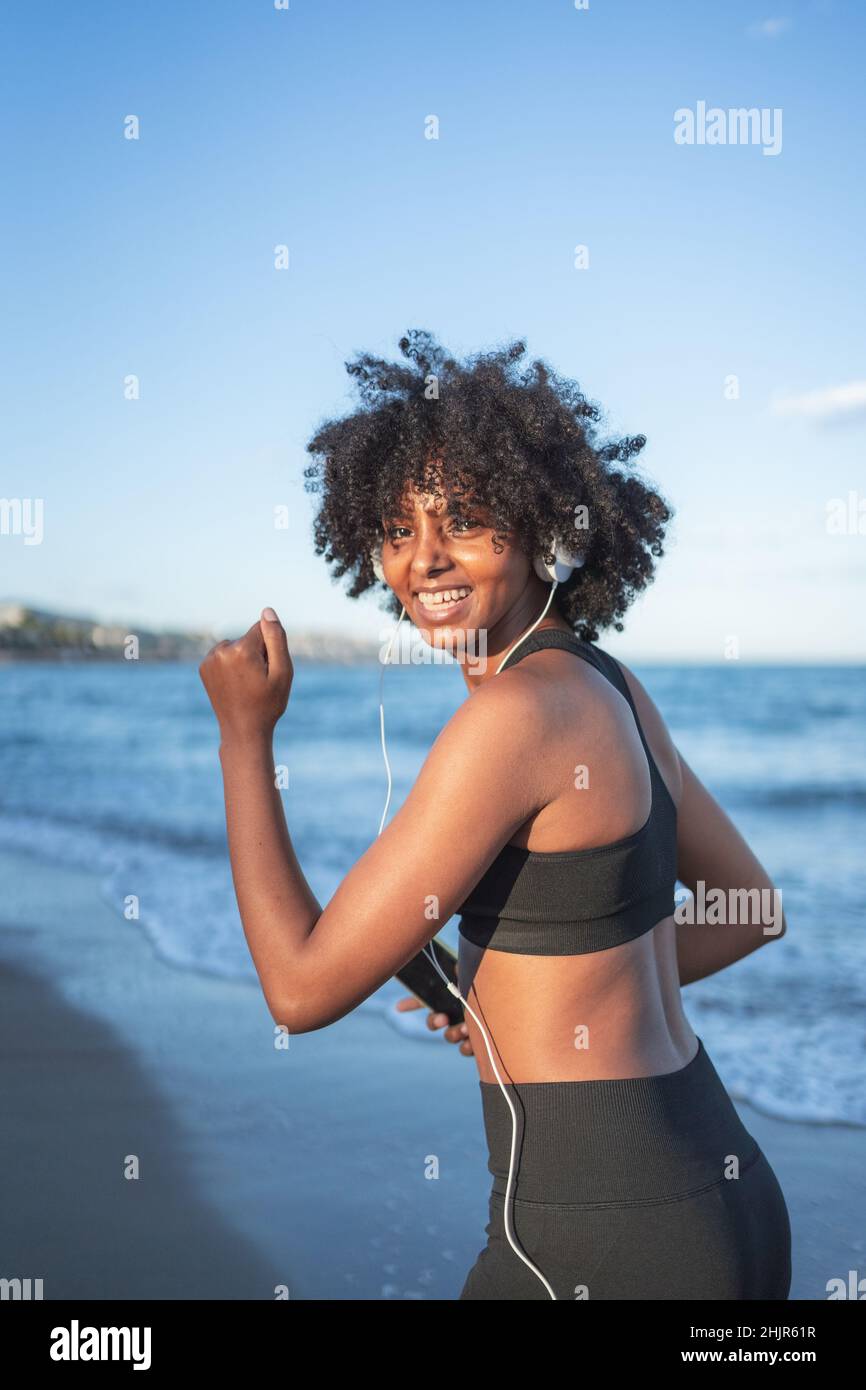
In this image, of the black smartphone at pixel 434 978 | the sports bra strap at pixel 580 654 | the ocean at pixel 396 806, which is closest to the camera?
the sports bra strap at pixel 580 654

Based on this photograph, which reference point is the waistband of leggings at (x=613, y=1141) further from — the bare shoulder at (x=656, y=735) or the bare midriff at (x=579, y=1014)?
the bare shoulder at (x=656, y=735)

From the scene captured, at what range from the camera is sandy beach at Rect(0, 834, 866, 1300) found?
3564 millimetres

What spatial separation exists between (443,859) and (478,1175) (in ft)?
9.95

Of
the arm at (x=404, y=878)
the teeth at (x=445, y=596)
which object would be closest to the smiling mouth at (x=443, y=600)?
the teeth at (x=445, y=596)

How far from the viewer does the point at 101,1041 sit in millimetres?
5602

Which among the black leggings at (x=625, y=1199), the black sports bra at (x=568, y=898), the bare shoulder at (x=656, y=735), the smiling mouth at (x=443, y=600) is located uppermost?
the smiling mouth at (x=443, y=600)

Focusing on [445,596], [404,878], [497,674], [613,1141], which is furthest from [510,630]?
[613,1141]

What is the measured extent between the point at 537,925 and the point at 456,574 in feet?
1.99

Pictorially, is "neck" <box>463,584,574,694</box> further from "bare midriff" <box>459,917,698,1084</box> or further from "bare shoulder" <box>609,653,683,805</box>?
"bare midriff" <box>459,917,698,1084</box>

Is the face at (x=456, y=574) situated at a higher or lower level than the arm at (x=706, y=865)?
higher

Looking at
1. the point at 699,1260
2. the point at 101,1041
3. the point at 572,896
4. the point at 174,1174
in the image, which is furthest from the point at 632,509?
the point at 101,1041

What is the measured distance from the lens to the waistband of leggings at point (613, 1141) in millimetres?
1632
